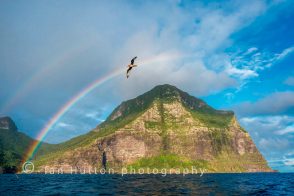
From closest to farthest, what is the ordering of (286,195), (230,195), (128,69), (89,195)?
(128,69) → (89,195) → (230,195) → (286,195)

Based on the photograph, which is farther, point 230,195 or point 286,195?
point 286,195

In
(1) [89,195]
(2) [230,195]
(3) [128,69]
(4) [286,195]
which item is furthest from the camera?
(4) [286,195]

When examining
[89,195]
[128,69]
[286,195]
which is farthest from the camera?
[286,195]

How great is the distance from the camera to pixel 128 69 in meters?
46.0

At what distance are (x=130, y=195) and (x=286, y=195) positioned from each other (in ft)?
106

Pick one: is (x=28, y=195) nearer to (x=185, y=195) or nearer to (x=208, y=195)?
(x=185, y=195)

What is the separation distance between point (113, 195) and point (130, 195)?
3170 millimetres

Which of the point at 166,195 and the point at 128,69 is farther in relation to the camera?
the point at 166,195

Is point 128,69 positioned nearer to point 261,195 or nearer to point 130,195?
point 130,195

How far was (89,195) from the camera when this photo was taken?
191ft

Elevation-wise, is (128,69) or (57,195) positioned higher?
(128,69)

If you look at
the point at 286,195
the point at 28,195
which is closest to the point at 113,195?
the point at 28,195

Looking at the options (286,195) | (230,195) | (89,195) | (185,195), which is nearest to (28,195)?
(89,195)

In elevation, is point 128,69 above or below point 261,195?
above
